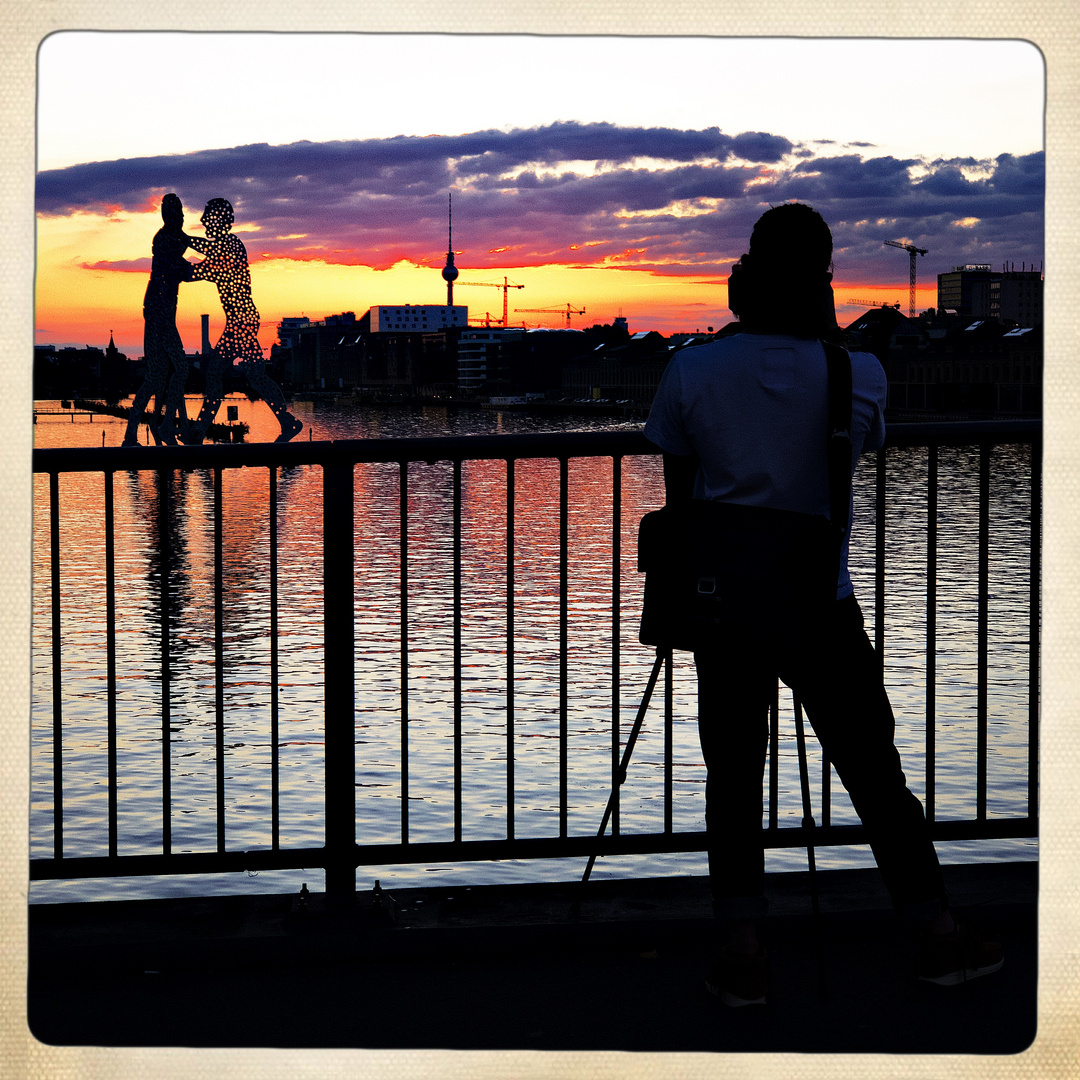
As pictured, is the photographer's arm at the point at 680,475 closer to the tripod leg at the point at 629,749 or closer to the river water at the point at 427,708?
the tripod leg at the point at 629,749

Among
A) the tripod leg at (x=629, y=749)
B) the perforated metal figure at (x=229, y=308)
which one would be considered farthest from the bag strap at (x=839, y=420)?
the perforated metal figure at (x=229, y=308)

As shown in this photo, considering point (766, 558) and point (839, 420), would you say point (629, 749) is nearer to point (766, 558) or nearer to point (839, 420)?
point (766, 558)

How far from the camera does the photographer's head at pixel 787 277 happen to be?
269cm

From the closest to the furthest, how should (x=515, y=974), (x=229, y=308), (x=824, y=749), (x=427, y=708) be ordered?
(x=824, y=749) < (x=515, y=974) < (x=427, y=708) < (x=229, y=308)

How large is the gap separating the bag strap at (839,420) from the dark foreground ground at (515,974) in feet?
3.59

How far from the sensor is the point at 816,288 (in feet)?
8.86

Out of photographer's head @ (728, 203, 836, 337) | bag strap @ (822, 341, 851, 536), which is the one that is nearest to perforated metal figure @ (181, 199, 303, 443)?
photographer's head @ (728, 203, 836, 337)

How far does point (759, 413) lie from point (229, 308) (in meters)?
38.7

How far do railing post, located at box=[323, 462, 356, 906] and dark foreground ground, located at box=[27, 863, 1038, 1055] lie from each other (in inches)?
4.8

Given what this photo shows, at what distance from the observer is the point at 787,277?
269 cm

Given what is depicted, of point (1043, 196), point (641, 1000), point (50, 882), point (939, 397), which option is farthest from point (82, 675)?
point (1043, 196)

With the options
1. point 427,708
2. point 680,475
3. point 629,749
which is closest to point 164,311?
point 427,708

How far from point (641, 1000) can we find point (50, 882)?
216 cm

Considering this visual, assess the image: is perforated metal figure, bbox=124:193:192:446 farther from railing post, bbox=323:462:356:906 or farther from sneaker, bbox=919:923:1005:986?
sneaker, bbox=919:923:1005:986
